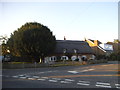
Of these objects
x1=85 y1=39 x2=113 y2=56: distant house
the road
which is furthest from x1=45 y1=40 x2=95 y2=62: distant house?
the road

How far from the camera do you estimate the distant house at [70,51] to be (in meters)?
43.7

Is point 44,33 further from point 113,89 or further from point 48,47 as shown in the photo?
point 113,89

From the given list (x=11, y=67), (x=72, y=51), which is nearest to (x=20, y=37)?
(x=11, y=67)

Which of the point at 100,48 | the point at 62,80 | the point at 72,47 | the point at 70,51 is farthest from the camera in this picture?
the point at 100,48

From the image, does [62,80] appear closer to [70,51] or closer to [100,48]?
[70,51]

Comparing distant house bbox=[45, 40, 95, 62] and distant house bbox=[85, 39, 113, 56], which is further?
distant house bbox=[85, 39, 113, 56]

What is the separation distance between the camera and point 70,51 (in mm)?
45688

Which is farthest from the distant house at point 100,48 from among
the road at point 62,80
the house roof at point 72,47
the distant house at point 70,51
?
the road at point 62,80

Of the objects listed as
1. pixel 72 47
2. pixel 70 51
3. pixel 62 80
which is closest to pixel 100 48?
pixel 72 47

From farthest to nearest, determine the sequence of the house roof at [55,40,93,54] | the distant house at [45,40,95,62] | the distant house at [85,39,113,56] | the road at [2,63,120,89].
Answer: the distant house at [85,39,113,56]
the house roof at [55,40,93,54]
the distant house at [45,40,95,62]
the road at [2,63,120,89]

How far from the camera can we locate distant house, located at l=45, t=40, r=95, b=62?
43716 mm

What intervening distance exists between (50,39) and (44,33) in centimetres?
186

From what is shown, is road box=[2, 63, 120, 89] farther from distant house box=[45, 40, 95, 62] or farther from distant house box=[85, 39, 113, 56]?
distant house box=[85, 39, 113, 56]

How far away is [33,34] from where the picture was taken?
31484 mm
